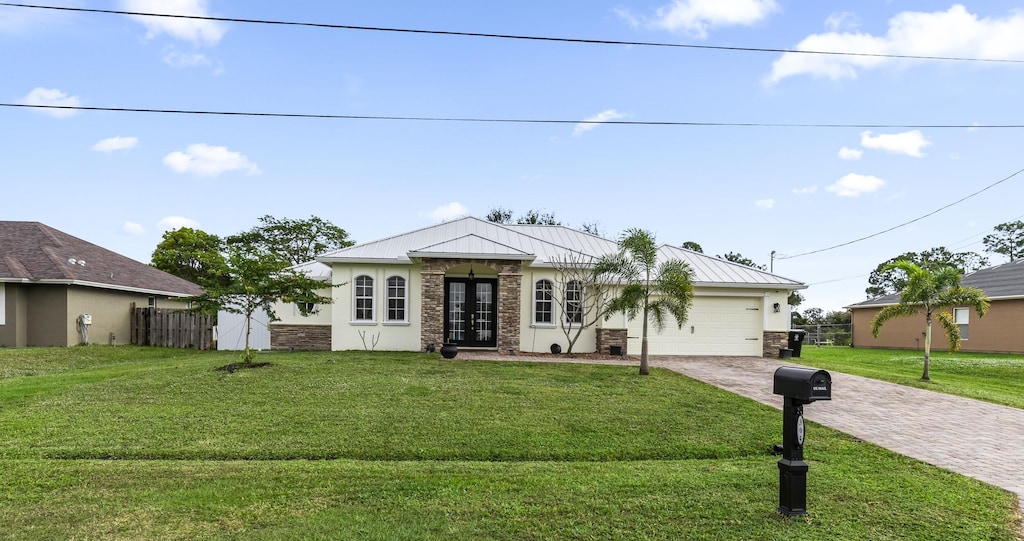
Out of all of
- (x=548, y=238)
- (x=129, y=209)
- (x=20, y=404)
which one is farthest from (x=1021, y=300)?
(x=129, y=209)

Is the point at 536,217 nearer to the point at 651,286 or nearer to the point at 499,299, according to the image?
the point at 499,299

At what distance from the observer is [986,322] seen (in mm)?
→ 22750

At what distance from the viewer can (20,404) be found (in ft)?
26.6

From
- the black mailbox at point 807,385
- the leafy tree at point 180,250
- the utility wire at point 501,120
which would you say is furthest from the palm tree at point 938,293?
the leafy tree at point 180,250

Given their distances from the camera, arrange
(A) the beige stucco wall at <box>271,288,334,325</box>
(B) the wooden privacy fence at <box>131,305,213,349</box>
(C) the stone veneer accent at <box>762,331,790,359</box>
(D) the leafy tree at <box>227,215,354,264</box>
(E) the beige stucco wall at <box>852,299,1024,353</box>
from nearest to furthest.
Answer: (A) the beige stucco wall at <box>271,288,334,325</box>
(C) the stone veneer accent at <box>762,331,790,359</box>
(B) the wooden privacy fence at <box>131,305,213,349</box>
(E) the beige stucco wall at <box>852,299,1024,353</box>
(D) the leafy tree at <box>227,215,354,264</box>

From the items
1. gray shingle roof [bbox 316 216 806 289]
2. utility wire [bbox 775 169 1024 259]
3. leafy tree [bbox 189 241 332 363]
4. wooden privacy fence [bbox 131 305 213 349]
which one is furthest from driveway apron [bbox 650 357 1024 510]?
wooden privacy fence [bbox 131 305 213 349]

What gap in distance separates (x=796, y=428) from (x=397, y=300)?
44.8ft

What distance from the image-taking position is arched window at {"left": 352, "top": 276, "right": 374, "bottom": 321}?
1638 cm

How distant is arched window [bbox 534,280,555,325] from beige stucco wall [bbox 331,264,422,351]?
3.79 metres

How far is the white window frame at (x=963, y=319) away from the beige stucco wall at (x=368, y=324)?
23.8 m

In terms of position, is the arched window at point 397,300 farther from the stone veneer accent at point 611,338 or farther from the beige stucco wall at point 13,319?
the beige stucco wall at point 13,319

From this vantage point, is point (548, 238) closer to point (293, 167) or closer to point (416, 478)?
point (293, 167)

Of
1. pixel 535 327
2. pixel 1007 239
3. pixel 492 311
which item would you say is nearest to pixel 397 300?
pixel 492 311

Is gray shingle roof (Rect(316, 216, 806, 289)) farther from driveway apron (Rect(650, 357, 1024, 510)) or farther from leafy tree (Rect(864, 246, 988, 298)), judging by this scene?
leafy tree (Rect(864, 246, 988, 298))
